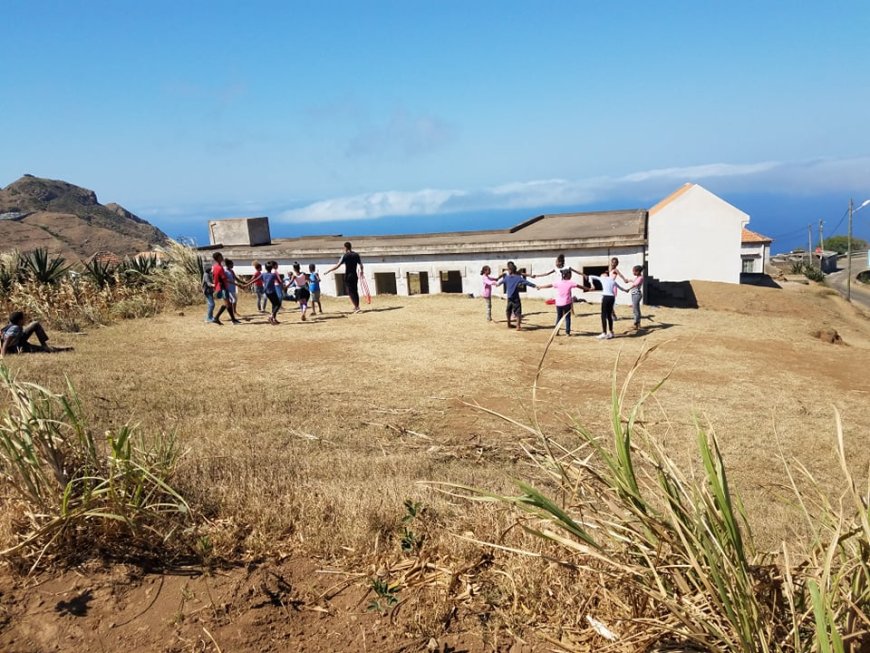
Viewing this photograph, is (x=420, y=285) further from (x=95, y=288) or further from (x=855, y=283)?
(x=855, y=283)

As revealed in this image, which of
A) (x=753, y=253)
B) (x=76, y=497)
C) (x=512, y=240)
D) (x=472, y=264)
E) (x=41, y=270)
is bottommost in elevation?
(x=753, y=253)

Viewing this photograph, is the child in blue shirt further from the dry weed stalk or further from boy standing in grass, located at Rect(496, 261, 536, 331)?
boy standing in grass, located at Rect(496, 261, 536, 331)

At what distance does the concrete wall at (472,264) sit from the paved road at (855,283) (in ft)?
88.1

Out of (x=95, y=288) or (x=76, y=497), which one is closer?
(x=76, y=497)

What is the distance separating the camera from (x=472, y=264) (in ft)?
73.8

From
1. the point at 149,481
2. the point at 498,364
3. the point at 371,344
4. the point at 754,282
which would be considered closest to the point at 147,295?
the point at 371,344

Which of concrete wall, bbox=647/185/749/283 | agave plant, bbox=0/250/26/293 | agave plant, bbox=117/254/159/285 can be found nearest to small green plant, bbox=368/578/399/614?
agave plant, bbox=0/250/26/293

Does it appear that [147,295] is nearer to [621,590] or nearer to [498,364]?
[498,364]

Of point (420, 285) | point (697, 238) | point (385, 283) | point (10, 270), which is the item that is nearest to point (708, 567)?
point (10, 270)

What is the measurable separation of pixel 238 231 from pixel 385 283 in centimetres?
741

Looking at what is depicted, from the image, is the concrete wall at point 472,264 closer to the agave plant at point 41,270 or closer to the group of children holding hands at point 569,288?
the group of children holding hands at point 569,288

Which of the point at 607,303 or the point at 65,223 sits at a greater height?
the point at 65,223

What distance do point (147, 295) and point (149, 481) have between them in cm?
1603

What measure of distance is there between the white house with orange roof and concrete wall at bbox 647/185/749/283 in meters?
7.87
